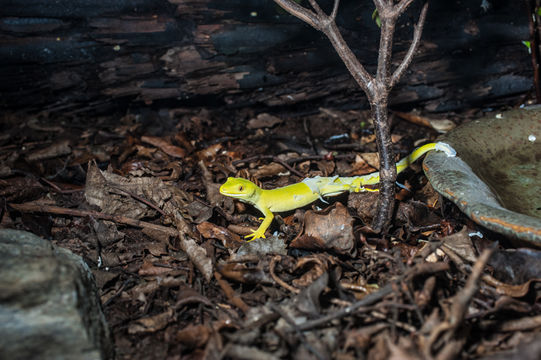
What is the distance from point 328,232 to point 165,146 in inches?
90.4

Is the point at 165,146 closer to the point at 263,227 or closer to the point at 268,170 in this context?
the point at 268,170

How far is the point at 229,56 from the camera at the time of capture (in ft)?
14.0

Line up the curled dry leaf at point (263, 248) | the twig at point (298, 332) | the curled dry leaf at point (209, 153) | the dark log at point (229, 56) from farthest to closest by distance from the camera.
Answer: the curled dry leaf at point (209, 153)
the dark log at point (229, 56)
the curled dry leaf at point (263, 248)
the twig at point (298, 332)

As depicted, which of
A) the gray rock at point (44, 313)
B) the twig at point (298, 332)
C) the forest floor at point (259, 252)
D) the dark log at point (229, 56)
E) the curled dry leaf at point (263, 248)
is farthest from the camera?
the dark log at point (229, 56)

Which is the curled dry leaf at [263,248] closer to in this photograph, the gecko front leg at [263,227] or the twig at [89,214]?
the gecko front leg at [263,227]

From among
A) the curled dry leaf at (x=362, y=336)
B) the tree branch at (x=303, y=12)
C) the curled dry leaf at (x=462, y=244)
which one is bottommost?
the curled dry leaf at (x=362, y=336)

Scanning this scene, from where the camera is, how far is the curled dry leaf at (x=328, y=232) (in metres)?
2.61

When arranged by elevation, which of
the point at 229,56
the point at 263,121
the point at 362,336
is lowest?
the point at 362,336

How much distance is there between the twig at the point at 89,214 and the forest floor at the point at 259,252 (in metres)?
0.01

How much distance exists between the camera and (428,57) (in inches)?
176

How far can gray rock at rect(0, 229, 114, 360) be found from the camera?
5.77 ft

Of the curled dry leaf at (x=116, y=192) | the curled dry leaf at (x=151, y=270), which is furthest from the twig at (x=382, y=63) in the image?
the curled dry leaf at (x=116, y=192)

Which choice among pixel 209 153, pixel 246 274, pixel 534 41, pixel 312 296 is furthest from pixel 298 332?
pixel 534 41

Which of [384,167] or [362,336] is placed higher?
[384,167]
